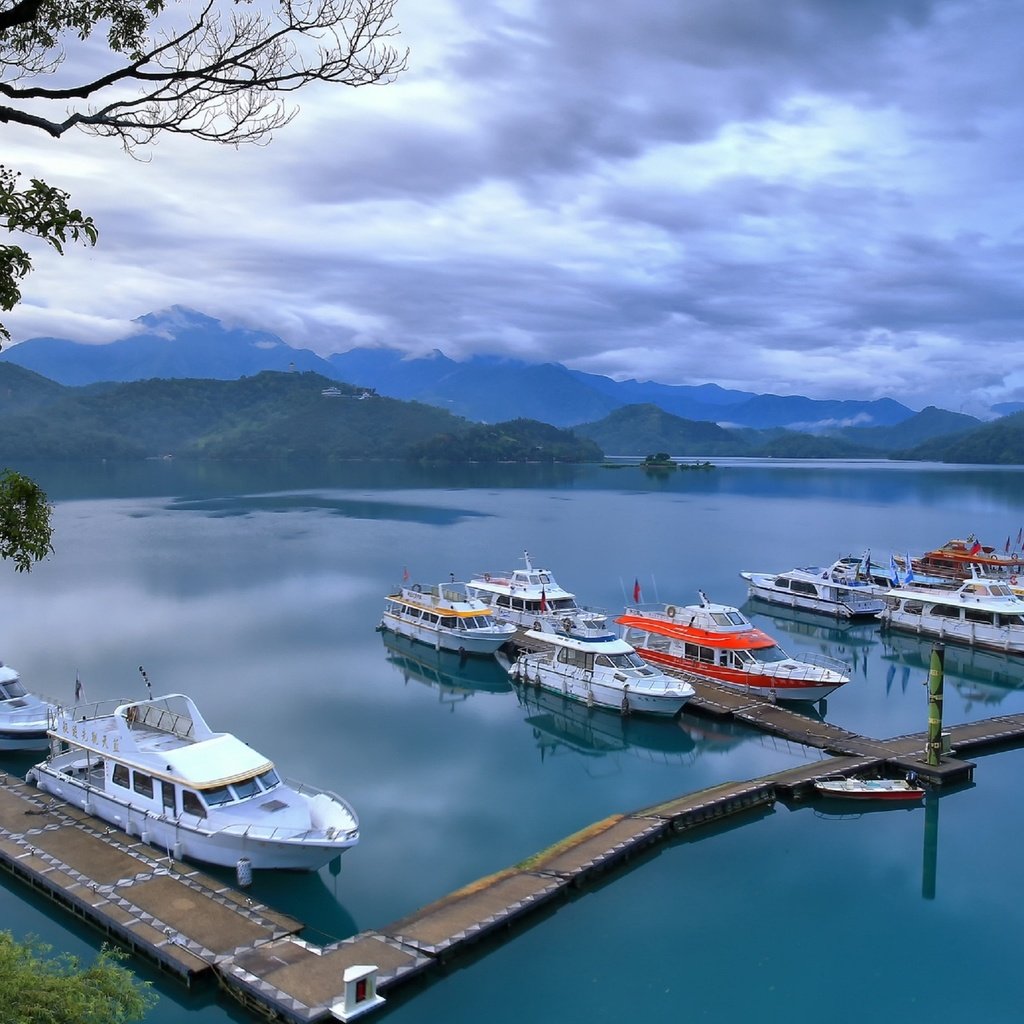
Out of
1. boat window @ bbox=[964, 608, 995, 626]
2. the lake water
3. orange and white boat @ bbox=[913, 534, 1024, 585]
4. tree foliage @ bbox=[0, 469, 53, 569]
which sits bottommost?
the lake water

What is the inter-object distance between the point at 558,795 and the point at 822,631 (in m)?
32.7

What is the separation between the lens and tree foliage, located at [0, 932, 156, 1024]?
32.1 feet

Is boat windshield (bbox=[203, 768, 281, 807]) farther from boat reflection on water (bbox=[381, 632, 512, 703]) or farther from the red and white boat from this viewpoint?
boat reflection on water (bbox=[381, 632, 512, 703])

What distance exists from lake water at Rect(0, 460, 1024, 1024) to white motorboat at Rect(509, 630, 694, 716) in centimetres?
97

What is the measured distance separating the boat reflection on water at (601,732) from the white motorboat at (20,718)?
16617 mm

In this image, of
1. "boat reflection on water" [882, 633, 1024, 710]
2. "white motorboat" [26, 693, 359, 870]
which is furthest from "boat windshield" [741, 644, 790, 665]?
"white motorboat" [26, 693, 359, 870]

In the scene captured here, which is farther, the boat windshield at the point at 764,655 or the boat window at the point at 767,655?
the boat window at the point at 767,655

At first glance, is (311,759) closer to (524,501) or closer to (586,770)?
(586,770)

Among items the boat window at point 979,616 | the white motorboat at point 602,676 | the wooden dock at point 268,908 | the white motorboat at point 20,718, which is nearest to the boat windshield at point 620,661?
the white motorboat at point 602,676

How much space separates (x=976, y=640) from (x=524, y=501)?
90.7 m

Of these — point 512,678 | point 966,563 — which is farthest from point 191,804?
point 966,563

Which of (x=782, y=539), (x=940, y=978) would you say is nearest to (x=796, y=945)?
(x=940, y=978)

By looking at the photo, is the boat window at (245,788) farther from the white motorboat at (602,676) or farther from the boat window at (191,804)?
the white motorboat at (602,676)

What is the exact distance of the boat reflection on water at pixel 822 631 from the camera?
49.7 meters
